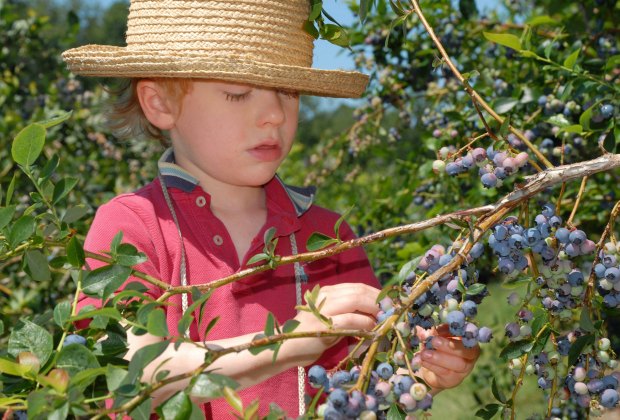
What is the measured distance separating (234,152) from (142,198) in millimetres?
220

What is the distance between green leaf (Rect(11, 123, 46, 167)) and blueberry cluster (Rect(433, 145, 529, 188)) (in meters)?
→ 0.57

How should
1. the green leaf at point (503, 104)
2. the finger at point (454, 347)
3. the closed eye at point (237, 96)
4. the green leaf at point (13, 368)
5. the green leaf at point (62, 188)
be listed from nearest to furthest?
the green leaf at point (13, 368)
the finger at point (454, 347)
the green leaf at point (62, 188)
the closed eye at point (237, 96)
the green leaf at point (503, 104)

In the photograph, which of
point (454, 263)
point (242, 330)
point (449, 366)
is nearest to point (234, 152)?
point (242, 330)

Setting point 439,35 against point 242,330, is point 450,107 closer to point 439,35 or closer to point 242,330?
point 439,35

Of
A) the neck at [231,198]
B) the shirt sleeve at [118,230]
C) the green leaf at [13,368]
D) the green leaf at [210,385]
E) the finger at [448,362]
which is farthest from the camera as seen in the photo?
the neck at [231,198]

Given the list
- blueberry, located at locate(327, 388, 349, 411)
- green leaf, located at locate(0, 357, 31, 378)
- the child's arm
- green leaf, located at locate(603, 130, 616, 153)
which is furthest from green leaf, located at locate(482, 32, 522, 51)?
green leaf, located at locate(0, 357, 31, 378)

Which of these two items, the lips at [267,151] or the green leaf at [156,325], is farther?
the lips at [267,151]

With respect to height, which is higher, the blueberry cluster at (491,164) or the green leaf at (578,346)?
the blueberry cluster at (491,164)

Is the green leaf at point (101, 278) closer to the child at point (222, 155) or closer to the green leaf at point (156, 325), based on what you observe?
the green leaf at point (156, 325)

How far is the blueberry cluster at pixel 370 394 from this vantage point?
0.95 m

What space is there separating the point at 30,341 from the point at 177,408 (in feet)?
0.89

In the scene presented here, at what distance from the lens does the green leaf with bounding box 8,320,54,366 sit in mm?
1100

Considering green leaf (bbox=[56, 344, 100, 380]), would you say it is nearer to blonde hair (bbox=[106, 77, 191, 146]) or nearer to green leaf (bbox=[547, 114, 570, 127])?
blonde hair (bbox=[106, 77, 191, 146])

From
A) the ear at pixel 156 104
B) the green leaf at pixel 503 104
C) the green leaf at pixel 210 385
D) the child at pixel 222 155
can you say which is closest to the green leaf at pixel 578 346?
the green leaf at pixel 210 385
